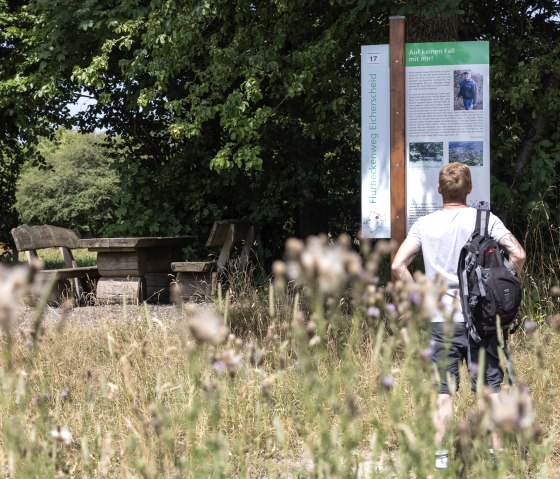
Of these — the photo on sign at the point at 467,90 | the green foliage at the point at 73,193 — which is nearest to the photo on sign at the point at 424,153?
the photo on sign at the point at 467,90

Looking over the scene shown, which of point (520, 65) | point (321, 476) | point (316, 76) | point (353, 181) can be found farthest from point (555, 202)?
point (321, 476)

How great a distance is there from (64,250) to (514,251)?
7.73 m

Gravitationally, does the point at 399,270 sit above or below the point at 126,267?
above

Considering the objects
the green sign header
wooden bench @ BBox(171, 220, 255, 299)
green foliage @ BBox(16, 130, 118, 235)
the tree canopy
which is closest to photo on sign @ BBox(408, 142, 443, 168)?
the green sign header

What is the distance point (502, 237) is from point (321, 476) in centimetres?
201

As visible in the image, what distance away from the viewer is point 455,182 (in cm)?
396

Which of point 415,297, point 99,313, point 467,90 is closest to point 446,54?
point 467,90

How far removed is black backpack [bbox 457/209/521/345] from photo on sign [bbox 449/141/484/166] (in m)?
2.24

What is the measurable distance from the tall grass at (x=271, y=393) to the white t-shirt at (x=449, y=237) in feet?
1.23

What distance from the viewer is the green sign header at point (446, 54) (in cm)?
604

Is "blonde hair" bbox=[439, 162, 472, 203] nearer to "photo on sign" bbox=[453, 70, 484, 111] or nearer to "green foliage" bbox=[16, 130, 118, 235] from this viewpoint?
"photo on sign" bbox=[453, 70, 484, 111]

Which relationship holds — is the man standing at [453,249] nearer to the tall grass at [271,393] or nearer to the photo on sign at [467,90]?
the tall grass at [271,393]

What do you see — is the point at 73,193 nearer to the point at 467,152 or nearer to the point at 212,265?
the point at 212,265

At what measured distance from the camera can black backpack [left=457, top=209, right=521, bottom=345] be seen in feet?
12.1
